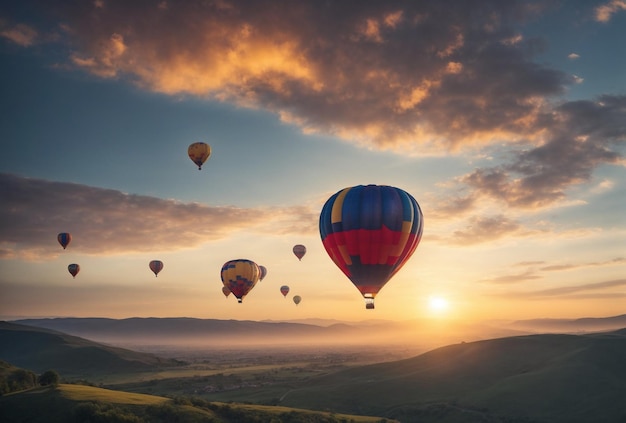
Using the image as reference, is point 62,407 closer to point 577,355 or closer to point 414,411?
point 414,411

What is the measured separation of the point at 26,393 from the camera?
51.5m

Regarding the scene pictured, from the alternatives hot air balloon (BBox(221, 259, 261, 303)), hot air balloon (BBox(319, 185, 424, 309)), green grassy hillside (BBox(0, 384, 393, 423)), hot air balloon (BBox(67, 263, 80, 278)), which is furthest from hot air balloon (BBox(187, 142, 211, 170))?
hot air balloon (BBox(67, 263, 80, 278))

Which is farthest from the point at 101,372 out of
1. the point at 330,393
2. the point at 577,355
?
the point at 577,355

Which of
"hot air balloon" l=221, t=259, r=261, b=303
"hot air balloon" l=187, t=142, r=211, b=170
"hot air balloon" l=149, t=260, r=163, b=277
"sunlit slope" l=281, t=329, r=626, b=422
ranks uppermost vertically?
"hot air balloon" l=187, t=142, r=211, b=170

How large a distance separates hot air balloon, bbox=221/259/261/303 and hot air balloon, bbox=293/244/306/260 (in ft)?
55.5

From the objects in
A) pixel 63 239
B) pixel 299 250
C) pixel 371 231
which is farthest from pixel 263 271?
pixel 371 231

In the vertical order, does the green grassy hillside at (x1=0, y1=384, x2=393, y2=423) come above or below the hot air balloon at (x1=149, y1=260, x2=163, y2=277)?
below

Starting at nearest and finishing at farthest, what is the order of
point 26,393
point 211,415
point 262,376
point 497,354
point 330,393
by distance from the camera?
point 26,393
point 211,415
point 330,393
point 497,354
point 262,376

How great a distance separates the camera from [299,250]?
112 metres

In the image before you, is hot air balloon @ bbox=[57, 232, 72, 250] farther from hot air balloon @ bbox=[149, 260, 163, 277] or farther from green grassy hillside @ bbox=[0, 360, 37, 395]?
green grassy hillside @ bbox=[0, 360, 37, 395]

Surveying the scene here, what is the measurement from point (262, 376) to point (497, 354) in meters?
69.1

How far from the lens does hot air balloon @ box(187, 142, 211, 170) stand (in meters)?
86.6

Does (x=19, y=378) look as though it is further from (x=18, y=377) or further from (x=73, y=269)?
(x=73, y=269)

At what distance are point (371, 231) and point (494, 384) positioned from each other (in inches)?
2799
